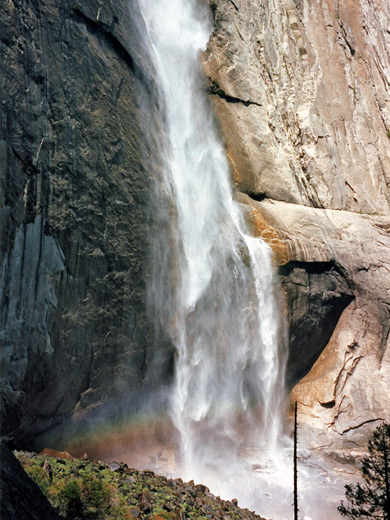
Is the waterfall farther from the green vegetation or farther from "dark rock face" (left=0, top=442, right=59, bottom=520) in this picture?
"dark rock face" (left=0, top=442, right=59, bottom=520)

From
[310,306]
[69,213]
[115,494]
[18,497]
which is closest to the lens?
[18,497]

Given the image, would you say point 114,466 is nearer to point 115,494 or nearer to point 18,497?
point 115,494

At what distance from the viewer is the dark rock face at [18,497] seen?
6902mm

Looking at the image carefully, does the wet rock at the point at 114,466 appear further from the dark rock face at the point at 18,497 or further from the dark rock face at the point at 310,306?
the dark rock face at the point at 310,306

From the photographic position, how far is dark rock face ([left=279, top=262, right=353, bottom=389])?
69.7 ft

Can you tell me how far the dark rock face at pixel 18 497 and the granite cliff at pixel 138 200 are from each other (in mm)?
5477

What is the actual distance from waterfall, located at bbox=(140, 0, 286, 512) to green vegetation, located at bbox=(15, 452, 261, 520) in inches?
116

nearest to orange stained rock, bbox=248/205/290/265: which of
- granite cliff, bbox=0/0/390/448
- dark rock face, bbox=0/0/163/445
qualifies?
granite cliff, bbox=0/0/390/448

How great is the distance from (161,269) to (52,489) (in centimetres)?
791

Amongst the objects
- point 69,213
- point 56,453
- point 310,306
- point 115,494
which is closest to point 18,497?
point 115,494

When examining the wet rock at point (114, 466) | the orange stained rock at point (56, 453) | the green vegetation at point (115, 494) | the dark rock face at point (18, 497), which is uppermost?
the dark rock face at point (18, 497)

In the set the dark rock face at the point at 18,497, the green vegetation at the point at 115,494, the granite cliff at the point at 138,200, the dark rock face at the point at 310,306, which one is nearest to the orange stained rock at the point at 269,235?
the granite cliff at the point at 138,200

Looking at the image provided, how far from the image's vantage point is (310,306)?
21734mm

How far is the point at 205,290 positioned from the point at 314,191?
8602 mm
